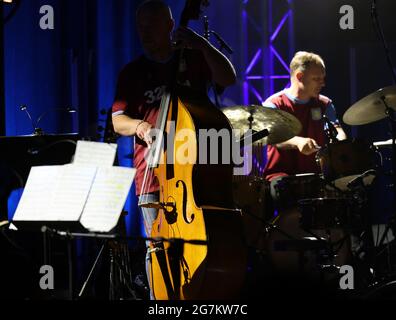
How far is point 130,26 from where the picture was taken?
543 cm

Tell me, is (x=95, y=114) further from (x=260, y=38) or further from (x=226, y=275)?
(x=226, y=275)

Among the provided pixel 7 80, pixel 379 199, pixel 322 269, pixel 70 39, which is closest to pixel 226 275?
pixel 322 269

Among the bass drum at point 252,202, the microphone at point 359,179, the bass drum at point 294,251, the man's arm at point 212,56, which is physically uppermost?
the man's arm at point 212,56

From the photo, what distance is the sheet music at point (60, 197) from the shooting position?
230 cm

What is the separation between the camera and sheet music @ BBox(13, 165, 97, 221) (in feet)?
7.54

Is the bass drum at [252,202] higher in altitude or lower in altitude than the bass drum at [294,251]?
higher

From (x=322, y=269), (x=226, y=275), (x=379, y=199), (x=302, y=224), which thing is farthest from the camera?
(x=379, y=199)

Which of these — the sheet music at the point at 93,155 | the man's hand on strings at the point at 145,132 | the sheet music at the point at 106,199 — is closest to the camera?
the sheet music at the point at 106,199

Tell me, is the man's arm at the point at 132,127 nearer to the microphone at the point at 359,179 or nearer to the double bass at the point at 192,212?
the double bass at the point at 192,212

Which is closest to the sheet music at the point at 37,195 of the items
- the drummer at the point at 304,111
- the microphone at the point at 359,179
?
the microphone at the point at 359,179

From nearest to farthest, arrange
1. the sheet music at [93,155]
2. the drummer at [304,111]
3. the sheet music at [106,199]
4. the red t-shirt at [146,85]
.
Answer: the sheet music at [106,199] < the sheet music at [93,155] < the red t-shirt at [146,85] < the drummer at [304,111]

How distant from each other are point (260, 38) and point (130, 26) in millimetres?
1331

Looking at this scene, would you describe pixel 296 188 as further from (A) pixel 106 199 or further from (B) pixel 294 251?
(A) pixel 106 199

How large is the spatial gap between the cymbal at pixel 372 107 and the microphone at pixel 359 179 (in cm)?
40
